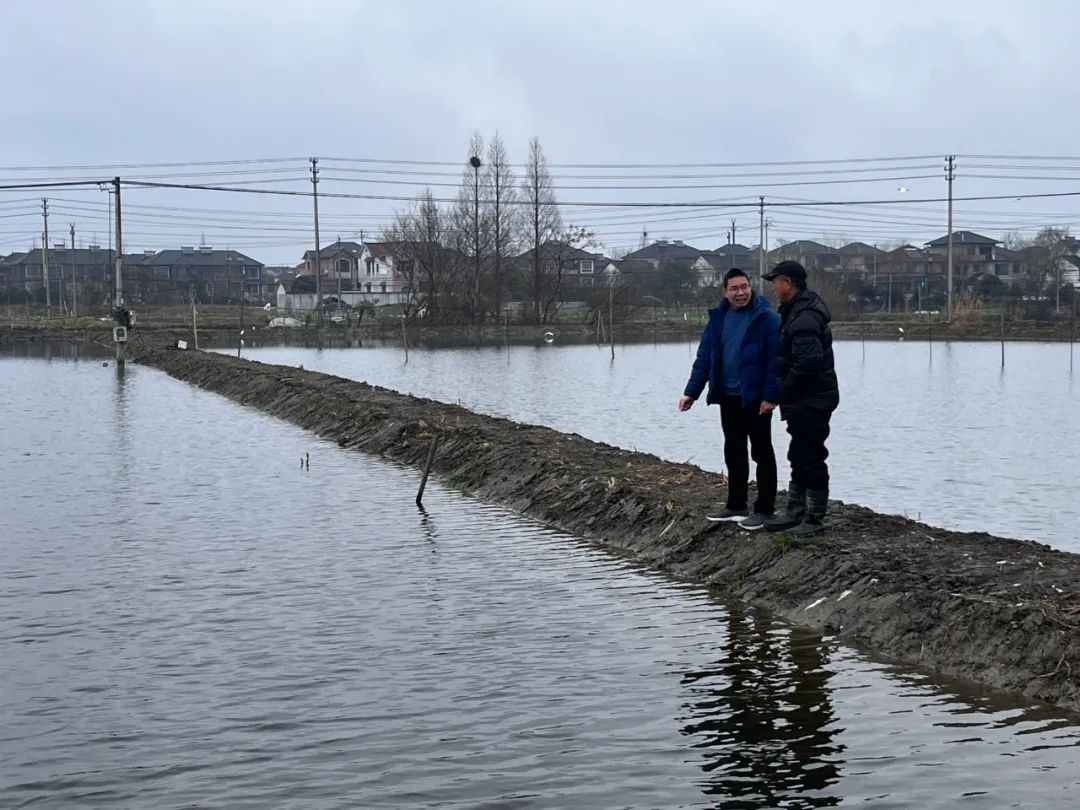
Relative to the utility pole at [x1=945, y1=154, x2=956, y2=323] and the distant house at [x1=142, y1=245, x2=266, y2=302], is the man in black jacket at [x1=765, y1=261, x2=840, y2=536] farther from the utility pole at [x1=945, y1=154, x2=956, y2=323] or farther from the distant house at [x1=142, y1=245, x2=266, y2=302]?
the distant house at [x1=142, y1=245, x2=266, y2=302]

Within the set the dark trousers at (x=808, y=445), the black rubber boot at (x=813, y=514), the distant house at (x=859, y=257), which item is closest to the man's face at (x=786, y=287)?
the dark trousers at (x=808, y=445)

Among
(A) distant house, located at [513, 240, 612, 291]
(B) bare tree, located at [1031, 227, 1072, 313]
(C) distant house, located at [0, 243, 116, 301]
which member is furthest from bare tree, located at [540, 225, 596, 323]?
(C) distant house, located at [0, 243, 116, 301]

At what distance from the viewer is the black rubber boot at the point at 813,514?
10.7 m

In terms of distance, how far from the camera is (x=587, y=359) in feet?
187

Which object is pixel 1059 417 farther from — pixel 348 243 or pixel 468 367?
pixel 348 243

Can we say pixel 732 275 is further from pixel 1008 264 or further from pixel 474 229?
pixel 1008 264

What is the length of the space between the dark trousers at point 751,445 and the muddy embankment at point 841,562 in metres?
0.36

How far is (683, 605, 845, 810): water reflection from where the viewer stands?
6450 mm

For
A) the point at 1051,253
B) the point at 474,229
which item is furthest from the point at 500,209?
the point at 1051,253

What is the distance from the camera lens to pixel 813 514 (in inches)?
427

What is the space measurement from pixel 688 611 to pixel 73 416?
2149 centimetres

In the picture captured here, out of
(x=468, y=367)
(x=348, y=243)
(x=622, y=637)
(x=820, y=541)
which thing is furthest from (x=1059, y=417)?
(x=348, y=243)

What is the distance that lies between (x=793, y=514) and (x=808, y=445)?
42.0 inches

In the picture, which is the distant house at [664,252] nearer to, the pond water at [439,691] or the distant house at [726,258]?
the distant house at [726,258]
